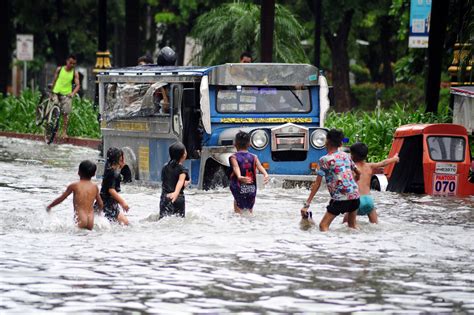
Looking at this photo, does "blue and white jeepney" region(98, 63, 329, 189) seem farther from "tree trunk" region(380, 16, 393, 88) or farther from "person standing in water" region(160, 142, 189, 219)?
"tree trunk" region(380, 16, 393, 88)

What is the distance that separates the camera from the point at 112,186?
14.9 meters

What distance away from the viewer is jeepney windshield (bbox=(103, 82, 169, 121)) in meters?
20.7

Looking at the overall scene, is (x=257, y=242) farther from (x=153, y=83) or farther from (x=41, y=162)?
(x=41, y=162)

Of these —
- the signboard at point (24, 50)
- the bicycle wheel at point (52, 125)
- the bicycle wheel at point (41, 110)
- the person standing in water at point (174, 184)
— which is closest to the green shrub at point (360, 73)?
the signboard at point (24, 50)

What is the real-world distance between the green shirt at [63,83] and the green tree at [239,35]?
5.99m

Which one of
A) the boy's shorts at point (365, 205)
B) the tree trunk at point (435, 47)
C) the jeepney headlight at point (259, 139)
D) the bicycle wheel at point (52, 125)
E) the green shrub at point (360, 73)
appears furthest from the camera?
the green shrub at point (360, 73)

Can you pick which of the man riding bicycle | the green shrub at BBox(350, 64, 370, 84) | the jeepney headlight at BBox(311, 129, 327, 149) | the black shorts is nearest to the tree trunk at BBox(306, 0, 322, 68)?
the man riding bicycle

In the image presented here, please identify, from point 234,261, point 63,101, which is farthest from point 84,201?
point 63,101

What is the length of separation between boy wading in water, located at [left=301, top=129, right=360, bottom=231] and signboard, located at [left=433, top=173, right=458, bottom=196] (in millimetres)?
5577

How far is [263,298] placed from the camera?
33.5 feet

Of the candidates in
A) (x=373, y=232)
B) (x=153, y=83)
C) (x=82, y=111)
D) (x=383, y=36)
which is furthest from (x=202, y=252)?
(x=383, y=36)

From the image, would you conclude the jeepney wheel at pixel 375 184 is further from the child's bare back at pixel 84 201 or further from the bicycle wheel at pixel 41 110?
the bicycle wheel at pixel 41 110

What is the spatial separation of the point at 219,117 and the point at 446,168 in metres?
3.52

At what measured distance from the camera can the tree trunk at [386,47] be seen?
57.1m
